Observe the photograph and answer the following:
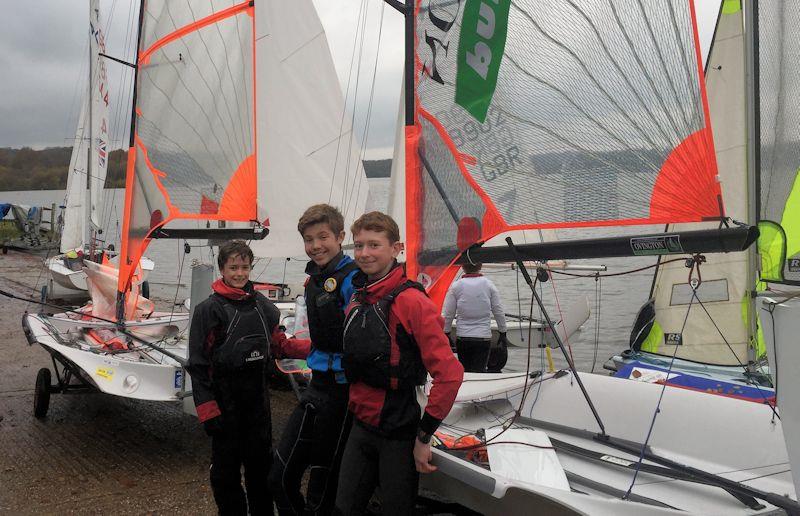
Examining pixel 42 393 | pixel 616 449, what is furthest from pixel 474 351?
pixel 42 393

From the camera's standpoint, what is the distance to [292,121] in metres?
7.27

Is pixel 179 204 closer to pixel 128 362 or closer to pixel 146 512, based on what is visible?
pixel 128 362

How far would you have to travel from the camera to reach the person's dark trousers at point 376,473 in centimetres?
206

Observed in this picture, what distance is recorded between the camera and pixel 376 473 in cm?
219

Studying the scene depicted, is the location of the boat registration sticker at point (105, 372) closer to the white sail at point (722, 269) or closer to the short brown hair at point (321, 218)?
the short brown hair at point (321, 218)

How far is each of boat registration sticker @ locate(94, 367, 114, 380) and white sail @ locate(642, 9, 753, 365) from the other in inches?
165

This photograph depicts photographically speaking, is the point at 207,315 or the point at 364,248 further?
the point at 207,315

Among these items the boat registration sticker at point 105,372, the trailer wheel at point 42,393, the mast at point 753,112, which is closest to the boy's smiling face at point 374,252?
the mast at point 753,112

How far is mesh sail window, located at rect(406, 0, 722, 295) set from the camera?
91.4 inches

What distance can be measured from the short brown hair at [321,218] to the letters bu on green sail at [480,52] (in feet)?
2.90

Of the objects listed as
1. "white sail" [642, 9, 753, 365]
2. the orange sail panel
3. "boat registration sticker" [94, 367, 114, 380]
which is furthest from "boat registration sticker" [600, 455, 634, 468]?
the orange sail panel

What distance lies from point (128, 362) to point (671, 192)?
10.9 feet

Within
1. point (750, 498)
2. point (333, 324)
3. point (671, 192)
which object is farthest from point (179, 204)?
point (750, 498)

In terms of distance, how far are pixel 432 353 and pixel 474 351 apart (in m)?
3.01
